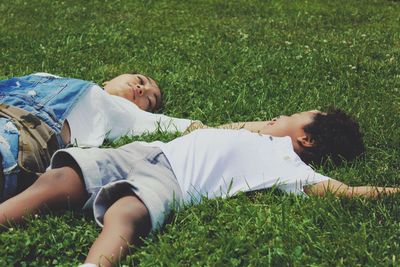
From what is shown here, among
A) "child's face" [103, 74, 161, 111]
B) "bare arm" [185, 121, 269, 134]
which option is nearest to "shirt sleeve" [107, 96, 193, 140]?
"bare arm" [185, 121, 269, 134]

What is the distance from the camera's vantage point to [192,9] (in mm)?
12305

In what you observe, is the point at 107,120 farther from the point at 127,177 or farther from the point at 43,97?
the point at 127,177

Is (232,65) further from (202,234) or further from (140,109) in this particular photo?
(202,234)

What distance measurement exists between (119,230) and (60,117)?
64.6 inches

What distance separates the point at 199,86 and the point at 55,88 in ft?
6.72

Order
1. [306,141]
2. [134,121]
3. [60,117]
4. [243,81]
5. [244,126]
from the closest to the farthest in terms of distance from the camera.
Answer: [306,141]
[60,117]
[244,126]
[134,121]
[243,81]

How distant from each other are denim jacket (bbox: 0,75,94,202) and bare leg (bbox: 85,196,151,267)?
103 cm

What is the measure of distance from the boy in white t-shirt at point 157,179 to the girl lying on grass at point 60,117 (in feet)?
1.02

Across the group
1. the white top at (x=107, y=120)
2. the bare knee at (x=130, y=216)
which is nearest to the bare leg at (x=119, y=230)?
the bare knee at (x=130, y=216)

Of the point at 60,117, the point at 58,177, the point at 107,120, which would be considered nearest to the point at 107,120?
the point at 107,120

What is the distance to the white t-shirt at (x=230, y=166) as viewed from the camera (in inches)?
158

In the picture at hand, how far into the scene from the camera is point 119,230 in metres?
3.44

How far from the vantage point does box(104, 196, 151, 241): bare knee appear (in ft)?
11.4

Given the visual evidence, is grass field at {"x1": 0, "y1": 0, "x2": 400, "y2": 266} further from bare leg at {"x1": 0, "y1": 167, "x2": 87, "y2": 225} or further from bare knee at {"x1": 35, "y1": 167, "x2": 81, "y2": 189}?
bare knee at {"x1": 35, "y1": 167, "x2": 81, "y2": 189}
